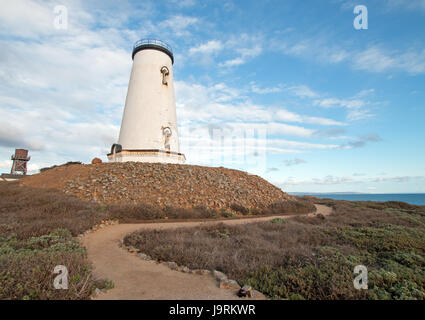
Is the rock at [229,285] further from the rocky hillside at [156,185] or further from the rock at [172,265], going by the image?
the rocky hillside at [156,185]

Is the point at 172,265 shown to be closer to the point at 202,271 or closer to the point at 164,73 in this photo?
the point at 202,271

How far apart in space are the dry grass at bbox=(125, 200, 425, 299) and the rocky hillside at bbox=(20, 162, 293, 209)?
6.80m

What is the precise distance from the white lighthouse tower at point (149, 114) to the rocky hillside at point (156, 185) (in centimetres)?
270

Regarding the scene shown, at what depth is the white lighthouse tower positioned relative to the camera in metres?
21.9

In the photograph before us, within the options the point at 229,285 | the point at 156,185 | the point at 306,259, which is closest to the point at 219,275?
the point at 229,285

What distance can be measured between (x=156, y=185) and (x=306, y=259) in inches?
513

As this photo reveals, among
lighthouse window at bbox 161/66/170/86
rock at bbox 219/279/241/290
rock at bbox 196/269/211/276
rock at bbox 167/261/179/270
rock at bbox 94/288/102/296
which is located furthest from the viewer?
lighthouse window at bbox 161/66/170/86

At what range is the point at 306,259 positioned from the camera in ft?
19.2

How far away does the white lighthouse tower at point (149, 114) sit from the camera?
21922 millimetres

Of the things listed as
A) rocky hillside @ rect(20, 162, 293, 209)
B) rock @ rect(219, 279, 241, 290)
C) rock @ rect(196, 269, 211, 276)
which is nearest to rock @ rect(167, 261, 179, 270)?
rock @ rect(196, 269, 211, 276)

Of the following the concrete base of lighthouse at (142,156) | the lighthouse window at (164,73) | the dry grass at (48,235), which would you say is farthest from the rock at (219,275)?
the lighthouse window at (164,73)

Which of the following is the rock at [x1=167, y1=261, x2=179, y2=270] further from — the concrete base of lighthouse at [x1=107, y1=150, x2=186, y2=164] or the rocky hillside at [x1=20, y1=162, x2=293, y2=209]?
the concrete base of lighthouse at [x1=107, y1=150, x2=186, y2=164]

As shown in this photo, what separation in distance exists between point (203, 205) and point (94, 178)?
9071mm
